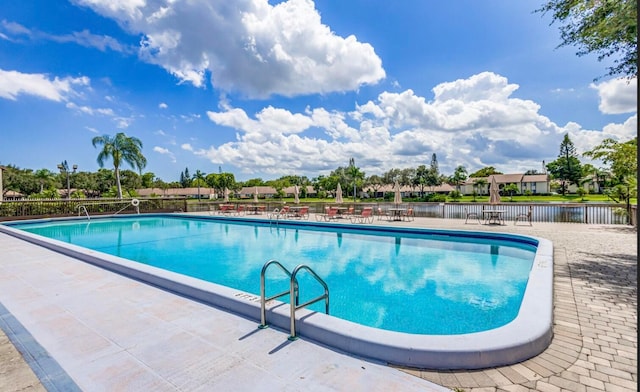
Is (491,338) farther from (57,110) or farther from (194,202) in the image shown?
(194,202)

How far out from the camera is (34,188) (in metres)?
59.3

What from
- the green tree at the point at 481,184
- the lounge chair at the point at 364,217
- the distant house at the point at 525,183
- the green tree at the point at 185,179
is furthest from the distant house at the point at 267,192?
the lounge chair at the point at 364,217

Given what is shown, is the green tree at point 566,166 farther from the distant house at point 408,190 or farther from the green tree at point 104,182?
the green tree at point 104,182

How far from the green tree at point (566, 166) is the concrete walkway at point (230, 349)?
234ft

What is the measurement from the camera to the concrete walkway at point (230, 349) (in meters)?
2.33

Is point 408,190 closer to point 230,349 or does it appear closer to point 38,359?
point 230,349

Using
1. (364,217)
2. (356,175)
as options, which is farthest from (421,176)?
(364,217)

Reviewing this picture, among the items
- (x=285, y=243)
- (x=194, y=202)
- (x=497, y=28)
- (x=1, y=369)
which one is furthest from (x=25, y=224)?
(x=497, y=28)

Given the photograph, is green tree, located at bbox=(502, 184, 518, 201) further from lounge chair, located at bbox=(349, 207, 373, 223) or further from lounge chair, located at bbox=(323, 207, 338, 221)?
lounge chair, located at bbox=(323, 207, 338, 221)

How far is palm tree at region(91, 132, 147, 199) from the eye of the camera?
93.0 ft

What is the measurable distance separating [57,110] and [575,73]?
76.9ft

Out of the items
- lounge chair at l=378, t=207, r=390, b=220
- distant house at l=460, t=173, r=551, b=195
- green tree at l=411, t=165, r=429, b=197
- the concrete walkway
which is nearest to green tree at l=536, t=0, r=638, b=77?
the concrete walkway

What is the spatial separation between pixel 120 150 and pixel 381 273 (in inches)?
Answer: 1186

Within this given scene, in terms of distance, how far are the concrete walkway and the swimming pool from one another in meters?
0.18
